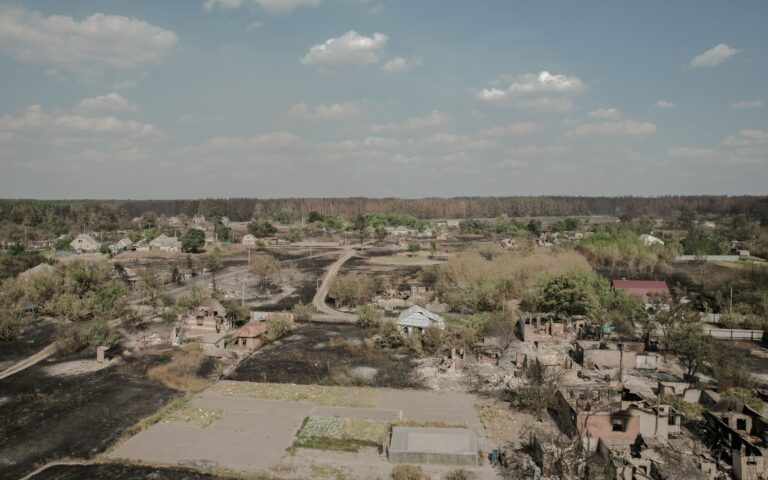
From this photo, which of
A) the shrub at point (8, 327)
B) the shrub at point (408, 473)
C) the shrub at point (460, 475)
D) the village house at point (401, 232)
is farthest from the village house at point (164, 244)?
the shrub at point (460, 475)

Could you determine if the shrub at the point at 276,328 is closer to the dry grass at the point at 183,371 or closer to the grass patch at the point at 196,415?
the dry grass at the point at 183,371

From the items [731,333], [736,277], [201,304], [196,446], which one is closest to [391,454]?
[196,446]

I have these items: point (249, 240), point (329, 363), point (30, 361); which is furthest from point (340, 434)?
point (249, 240)

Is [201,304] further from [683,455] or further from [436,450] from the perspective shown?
[683,455]

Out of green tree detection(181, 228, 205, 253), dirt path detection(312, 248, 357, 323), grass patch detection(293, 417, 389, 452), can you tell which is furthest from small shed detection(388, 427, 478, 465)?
green tree detection(181, 228, 205, 253)

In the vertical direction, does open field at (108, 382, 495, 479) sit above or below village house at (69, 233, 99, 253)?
below

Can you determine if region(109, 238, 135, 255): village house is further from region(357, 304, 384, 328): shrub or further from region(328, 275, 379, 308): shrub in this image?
region(357, 304, 384, 328): shrub

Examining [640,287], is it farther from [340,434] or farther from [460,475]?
[340,434]
